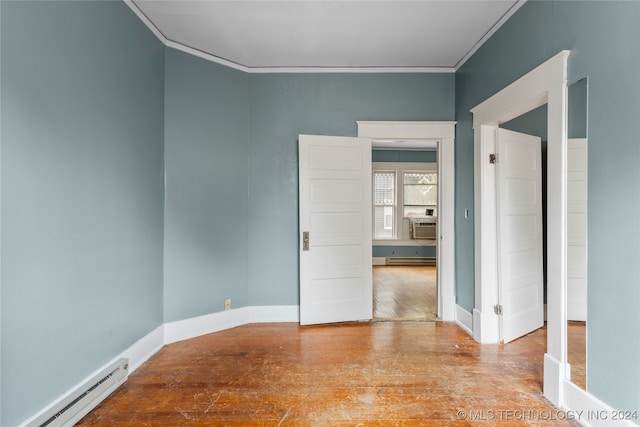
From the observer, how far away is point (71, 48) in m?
1.85

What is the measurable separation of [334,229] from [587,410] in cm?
229

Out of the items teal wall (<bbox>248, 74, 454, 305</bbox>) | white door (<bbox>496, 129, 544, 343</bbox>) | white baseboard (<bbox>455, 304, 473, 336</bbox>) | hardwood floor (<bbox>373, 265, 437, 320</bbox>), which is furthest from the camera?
hardwood floor (<bbox>373, 265, 437, 320</bbox>)

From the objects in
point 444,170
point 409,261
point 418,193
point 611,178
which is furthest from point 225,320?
point 418,193

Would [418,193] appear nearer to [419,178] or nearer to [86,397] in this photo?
[419,178]

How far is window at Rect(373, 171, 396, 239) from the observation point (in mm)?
7324

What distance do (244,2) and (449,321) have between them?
3.56 meters

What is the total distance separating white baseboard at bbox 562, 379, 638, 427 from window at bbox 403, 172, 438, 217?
18.5ft

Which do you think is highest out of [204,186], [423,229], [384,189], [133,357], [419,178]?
[419,178]

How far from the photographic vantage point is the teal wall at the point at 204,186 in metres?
2.90

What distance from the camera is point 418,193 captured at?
7.41 m

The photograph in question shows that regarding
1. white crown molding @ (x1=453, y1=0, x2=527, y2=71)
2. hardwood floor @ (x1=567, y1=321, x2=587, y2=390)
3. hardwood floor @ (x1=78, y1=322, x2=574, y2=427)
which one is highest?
white crown molding @ (x1=453, y1=0, x2=527, y2=71)

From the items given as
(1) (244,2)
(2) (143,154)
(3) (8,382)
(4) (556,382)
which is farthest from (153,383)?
(1) (244,2)

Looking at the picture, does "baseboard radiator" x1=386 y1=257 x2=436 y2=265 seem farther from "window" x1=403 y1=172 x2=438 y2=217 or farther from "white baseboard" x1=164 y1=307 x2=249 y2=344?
"white baseboard" x1=164 y1=307 x2=249 y2=344

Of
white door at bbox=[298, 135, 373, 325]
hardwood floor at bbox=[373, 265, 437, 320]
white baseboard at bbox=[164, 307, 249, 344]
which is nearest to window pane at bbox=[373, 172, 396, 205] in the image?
hardwood floor at bbox=[373, 265, 437, 320]
